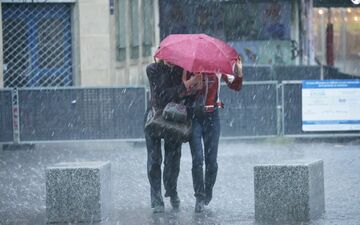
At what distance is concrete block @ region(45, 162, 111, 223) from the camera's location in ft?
34.9

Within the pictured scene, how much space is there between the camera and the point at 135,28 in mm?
28172

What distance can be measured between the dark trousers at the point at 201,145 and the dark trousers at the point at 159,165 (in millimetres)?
193

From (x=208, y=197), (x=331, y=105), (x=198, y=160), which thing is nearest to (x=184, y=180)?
(x=208, y=197)

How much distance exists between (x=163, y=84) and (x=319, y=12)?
829 inches

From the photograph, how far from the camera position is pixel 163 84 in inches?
433

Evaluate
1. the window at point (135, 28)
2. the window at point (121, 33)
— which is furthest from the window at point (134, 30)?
the window at point (121, 33)

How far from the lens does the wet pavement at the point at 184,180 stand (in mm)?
10953

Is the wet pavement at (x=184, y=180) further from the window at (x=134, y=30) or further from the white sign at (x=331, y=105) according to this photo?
the window at (x=134, y=30)

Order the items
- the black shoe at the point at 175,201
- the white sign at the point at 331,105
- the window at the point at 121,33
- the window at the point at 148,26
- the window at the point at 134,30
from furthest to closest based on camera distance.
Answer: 1. the window at the point at 148,26
2. the window at the point at 134,30
3. the window at the point at 121,33
4. the white sign at the point at 331,105
5. the black shoe at the point at 175,201

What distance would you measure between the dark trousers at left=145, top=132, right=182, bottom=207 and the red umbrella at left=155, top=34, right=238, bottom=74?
81 centimetres

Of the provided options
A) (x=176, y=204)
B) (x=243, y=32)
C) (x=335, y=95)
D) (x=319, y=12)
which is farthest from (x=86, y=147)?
(x=319, y=12)

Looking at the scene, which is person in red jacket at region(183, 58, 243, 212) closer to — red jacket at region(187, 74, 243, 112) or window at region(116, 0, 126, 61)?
red jacket at region(187, 74, 243, 112)

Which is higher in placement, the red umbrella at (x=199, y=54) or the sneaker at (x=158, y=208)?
the red umbrella at (x=199, y=54)

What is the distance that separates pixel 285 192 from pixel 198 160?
1.00 m
